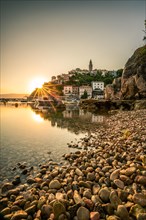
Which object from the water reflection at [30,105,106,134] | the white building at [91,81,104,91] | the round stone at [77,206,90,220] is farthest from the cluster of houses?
the round stone at [77,206,90,220]

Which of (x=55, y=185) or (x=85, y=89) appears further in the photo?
(x=85, y=89)

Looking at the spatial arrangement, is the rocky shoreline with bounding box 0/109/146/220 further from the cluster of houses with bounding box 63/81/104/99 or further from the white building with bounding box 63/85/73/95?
the white building with bounding box 63/85/73/95

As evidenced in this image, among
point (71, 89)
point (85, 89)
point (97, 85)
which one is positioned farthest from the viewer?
point (97, 85)

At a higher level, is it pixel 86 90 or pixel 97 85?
pixel 97 85

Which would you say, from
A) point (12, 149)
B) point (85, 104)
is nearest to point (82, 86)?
point (85, 104)

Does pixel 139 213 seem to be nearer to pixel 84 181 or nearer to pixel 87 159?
pixel 84 181

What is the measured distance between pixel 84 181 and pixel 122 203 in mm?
1622

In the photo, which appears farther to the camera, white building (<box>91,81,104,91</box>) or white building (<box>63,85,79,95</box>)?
white building (<box>91,81,104,91</box>)

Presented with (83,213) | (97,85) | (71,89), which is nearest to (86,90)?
(97,85)

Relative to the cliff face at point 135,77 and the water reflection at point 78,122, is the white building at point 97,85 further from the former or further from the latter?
the water reflection at point 78,122

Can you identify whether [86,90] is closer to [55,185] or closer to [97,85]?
[97,85]

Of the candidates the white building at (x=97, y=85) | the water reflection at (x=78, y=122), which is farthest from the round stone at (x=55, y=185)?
the white building at (x=97, y=85)

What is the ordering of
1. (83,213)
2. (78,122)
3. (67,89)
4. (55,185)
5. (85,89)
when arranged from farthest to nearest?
(67,89)
(85,89)
(78,122)
(55,185)
(83,213)

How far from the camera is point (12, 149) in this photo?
11.1 m
